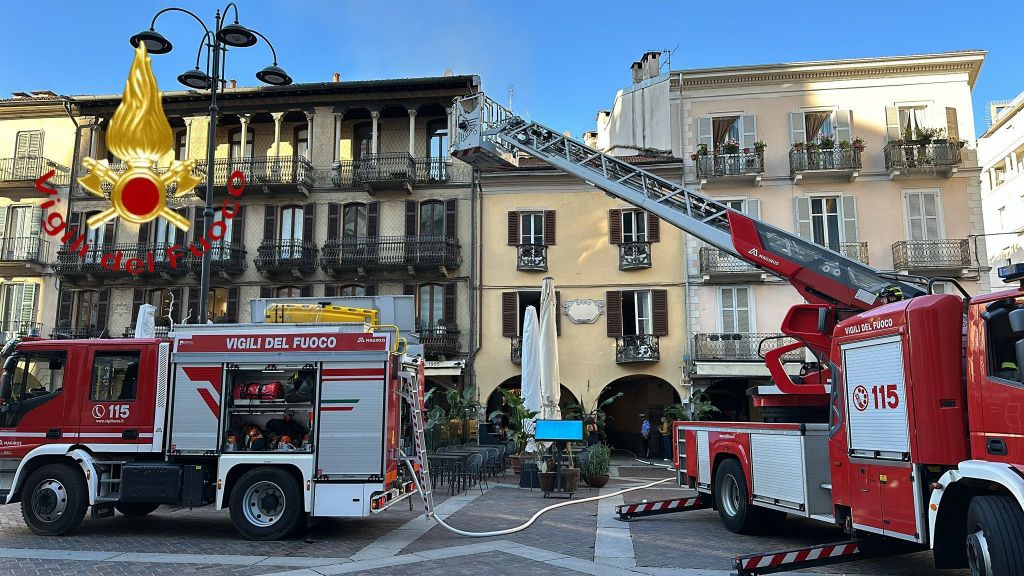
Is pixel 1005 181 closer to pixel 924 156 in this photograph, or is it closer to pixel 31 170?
pixel 924 156

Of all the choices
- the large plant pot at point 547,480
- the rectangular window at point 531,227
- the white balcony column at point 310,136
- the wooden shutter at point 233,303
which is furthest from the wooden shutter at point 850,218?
the wooden shutter at point 233,303

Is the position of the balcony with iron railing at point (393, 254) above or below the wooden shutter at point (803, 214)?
below

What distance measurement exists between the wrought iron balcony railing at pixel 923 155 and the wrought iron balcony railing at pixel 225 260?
22657 millimetres

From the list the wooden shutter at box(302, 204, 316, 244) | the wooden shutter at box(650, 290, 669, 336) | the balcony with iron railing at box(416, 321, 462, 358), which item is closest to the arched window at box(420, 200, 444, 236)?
the balcony with iron railing at box(416, 321, 462, 358)

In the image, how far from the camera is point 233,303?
27.1 meters

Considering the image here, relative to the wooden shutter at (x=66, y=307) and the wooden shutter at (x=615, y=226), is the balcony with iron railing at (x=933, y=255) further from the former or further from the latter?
the wooden shutter at (x=66, y=307)

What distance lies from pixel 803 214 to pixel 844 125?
3423 mm

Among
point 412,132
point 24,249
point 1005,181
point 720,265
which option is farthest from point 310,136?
point 1005,181

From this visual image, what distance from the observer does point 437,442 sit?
1797 cm

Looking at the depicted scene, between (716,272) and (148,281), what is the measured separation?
2042 cm

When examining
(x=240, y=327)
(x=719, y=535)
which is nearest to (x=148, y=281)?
(x=240, y=327)

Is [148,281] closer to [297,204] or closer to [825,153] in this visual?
[297,204]

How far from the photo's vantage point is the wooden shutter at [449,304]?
26.4 meters

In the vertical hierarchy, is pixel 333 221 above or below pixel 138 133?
above
